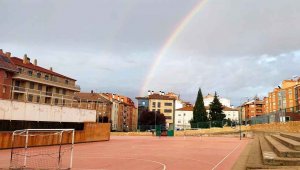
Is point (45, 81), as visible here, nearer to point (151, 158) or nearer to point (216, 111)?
point (216, 111)

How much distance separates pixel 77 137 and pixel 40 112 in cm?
679

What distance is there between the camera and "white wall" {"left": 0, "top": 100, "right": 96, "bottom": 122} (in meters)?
28.8

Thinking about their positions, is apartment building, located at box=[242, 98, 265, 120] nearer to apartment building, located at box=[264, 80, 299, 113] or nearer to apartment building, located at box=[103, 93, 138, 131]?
apartment building, located at box=[264, 80, 299, 113]

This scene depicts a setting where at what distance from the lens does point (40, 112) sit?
33000mm

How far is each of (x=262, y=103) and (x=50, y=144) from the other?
5999 inches

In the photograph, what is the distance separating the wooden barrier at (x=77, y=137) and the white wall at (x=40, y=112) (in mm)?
1477

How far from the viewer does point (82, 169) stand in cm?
1455

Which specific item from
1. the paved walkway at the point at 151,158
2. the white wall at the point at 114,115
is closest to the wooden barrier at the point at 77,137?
the paved walkway at the point at 151,158

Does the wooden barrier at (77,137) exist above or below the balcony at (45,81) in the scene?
below

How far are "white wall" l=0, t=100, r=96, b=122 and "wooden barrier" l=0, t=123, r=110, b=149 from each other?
1.48 metres

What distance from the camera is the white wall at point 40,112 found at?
94.5 feet

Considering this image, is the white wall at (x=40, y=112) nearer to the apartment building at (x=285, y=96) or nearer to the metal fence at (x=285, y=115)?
the metal fence at (x=285, y=115)

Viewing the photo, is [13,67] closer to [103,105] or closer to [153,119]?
[103,105]

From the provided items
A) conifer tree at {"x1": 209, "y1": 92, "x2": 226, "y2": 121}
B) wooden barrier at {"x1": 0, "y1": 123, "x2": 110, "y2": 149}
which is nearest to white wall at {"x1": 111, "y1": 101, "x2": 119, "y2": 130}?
conifer tree at {"x1": 209, "y1": 92, "x2": 226, "y2": 121}
